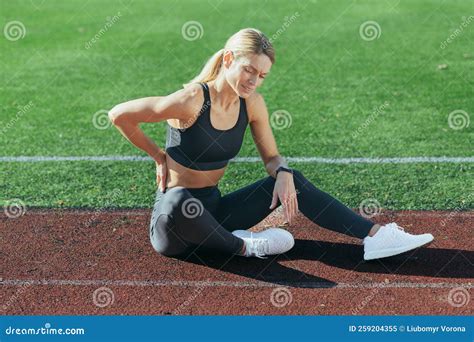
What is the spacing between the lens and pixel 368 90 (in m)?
10.8

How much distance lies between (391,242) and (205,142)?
4.98ft

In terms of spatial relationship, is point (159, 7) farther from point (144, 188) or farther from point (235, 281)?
point (235, 281)

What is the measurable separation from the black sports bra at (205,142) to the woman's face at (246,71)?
10.4 inches

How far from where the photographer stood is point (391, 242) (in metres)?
5.91

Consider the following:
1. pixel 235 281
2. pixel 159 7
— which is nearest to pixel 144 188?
pixel 235 281

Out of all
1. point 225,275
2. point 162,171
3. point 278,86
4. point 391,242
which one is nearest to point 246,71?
point 162,171

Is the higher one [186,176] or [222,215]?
[186,176]

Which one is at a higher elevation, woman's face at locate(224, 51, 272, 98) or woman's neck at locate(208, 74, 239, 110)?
woman's face at locate(224, 51, 272, 98)

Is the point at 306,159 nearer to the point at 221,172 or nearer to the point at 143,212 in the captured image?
the point at 143,212

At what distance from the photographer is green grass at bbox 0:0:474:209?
25.7 ft

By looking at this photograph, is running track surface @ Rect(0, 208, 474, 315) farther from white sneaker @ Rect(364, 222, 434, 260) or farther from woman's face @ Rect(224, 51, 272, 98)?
woman's face @ Rect(224, 51, 272, 98)

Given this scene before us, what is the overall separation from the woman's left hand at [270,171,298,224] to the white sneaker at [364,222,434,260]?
627 millimetres

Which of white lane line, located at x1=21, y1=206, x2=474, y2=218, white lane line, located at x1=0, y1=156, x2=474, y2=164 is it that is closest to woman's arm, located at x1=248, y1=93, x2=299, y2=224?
white lane line, located at x1=21, y1=206, x2=474, y2=218

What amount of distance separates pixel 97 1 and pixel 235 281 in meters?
12.7
